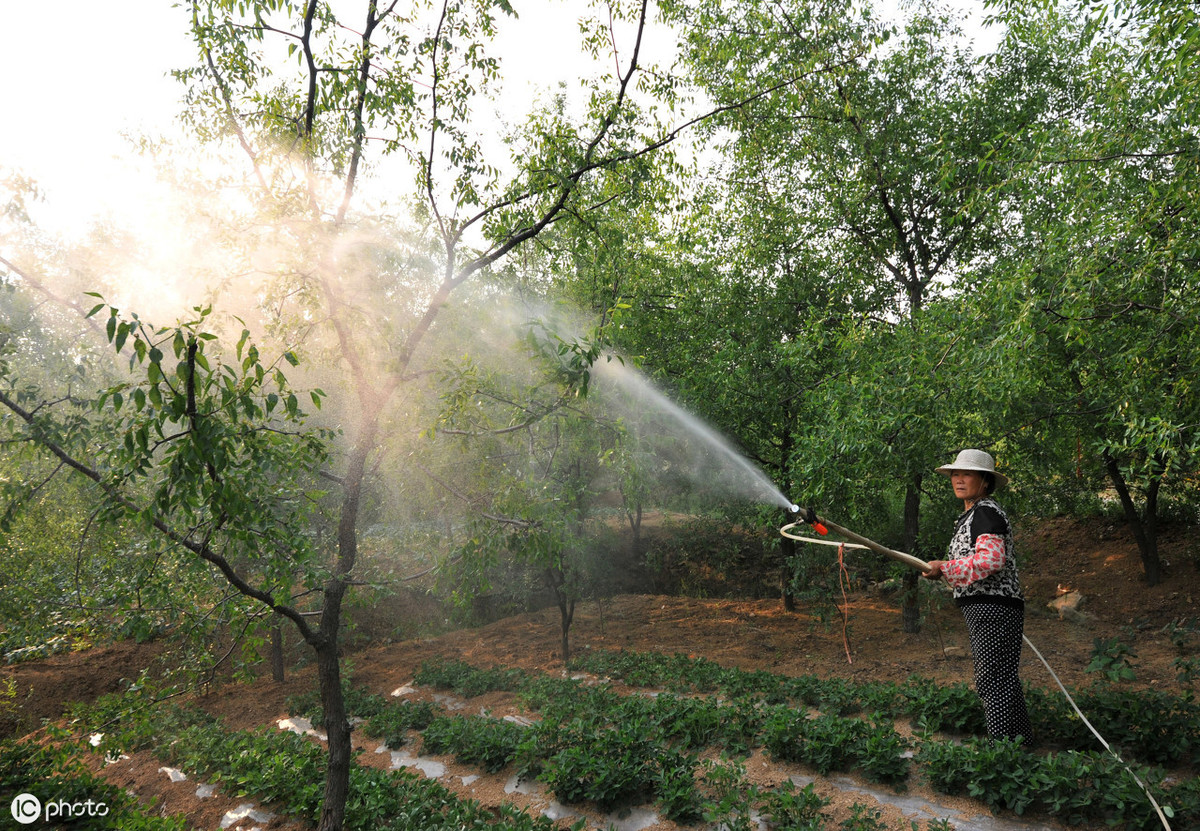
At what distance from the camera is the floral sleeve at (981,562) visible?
15.0 feet

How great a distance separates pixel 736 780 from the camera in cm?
491

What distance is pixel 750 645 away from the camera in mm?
11141

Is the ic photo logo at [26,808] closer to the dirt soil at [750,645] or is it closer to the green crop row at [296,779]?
the green crop row at [296,779]

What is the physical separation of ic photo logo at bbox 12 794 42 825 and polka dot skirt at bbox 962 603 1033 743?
7.38 meters

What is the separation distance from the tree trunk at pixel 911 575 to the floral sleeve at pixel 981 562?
18.0ft

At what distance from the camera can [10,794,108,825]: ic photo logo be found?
529cm

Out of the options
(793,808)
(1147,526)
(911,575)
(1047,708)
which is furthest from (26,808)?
(1147,526)

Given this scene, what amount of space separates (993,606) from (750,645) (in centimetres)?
689

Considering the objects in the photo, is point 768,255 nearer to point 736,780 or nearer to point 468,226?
point 468,226

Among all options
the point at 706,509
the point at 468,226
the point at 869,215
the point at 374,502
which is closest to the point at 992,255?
the point at 869,215

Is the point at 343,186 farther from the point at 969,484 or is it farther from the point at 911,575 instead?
the point at 911,575

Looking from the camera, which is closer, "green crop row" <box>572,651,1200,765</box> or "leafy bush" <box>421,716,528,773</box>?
"green crop row" <box>572,651,1200,765</box>

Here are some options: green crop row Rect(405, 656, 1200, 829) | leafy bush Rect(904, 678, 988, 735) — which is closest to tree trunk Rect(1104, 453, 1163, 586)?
green crop row Rect(405, 656, 1200, 829)

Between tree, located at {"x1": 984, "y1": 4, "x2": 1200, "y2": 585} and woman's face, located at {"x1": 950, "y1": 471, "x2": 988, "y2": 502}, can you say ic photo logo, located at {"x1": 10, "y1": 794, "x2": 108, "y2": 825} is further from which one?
tree, located at {"x1": 984, "y1": 4, "x2": 1200, "y2": 585}
